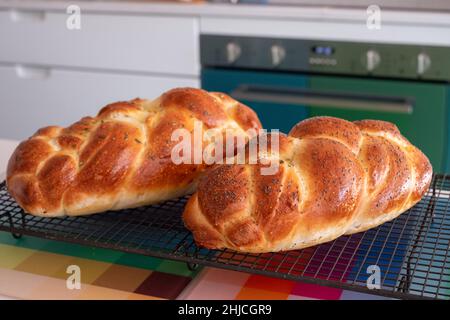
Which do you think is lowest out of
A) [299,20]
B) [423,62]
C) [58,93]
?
[58,93]

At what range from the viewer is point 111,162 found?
978 mm

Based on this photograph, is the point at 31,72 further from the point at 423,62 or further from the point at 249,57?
the point at 423,62

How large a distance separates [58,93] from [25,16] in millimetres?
360

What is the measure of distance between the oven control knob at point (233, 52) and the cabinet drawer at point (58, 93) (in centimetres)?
18

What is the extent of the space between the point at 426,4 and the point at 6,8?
170cm

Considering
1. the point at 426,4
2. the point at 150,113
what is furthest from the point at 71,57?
the point at 150,113

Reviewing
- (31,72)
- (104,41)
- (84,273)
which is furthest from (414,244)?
(31,72)

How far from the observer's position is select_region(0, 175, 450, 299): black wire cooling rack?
79 cm

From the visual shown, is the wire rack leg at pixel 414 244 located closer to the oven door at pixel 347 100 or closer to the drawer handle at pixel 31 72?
the oven door at pixel 347 100

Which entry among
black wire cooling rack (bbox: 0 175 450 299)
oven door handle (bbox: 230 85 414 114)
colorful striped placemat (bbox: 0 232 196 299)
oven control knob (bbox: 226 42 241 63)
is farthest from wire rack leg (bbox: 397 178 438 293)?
oven control knob (bbox: 226 42 241 63)
